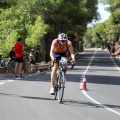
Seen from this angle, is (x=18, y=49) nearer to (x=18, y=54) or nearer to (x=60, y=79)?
(x=18, y=54)

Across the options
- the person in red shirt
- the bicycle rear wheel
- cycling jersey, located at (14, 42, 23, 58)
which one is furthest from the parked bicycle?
the bicycle rear wheel

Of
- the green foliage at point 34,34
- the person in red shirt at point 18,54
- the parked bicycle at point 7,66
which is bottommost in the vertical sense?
the parked bicycle at point 7,66

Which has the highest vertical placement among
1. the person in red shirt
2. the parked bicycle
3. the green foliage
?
the green foliage

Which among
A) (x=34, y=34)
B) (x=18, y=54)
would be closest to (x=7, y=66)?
(x=18, y=54)

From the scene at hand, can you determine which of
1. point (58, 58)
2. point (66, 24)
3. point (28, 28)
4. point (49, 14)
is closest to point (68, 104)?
point (58, 58)

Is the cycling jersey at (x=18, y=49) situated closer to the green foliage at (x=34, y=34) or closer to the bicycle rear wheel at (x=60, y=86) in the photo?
the bicycle rear wheel at (x=60, y=86)

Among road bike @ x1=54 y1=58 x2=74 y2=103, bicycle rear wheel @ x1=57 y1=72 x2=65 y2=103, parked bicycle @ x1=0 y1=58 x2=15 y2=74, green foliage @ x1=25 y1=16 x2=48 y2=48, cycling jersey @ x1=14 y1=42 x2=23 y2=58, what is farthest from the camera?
green foliage @ x1=25 y1=16 x2=48 y2=48

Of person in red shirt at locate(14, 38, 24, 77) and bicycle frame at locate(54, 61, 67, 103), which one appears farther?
person in red shirt at locate(14, 38, 24, 77)

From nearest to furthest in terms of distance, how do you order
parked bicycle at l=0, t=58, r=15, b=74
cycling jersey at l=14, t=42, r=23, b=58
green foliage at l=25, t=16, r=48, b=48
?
cycling jersey at l=14, t=42, r=23, b=58 < parked bicycle at l=0, t=58, r=15, b=74 < green foliage at l=25, t=16, r=48, b=48

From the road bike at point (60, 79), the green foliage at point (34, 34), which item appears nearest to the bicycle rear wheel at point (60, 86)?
the road bike at point (60, 79)

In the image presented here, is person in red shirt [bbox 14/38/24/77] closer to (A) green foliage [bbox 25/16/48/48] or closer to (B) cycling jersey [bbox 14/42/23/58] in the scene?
(B) cycling jersey [bbox 14/42/23/58]

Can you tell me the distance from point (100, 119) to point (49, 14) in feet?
131

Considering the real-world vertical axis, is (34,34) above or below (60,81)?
above

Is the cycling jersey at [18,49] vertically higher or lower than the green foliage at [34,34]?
lower
